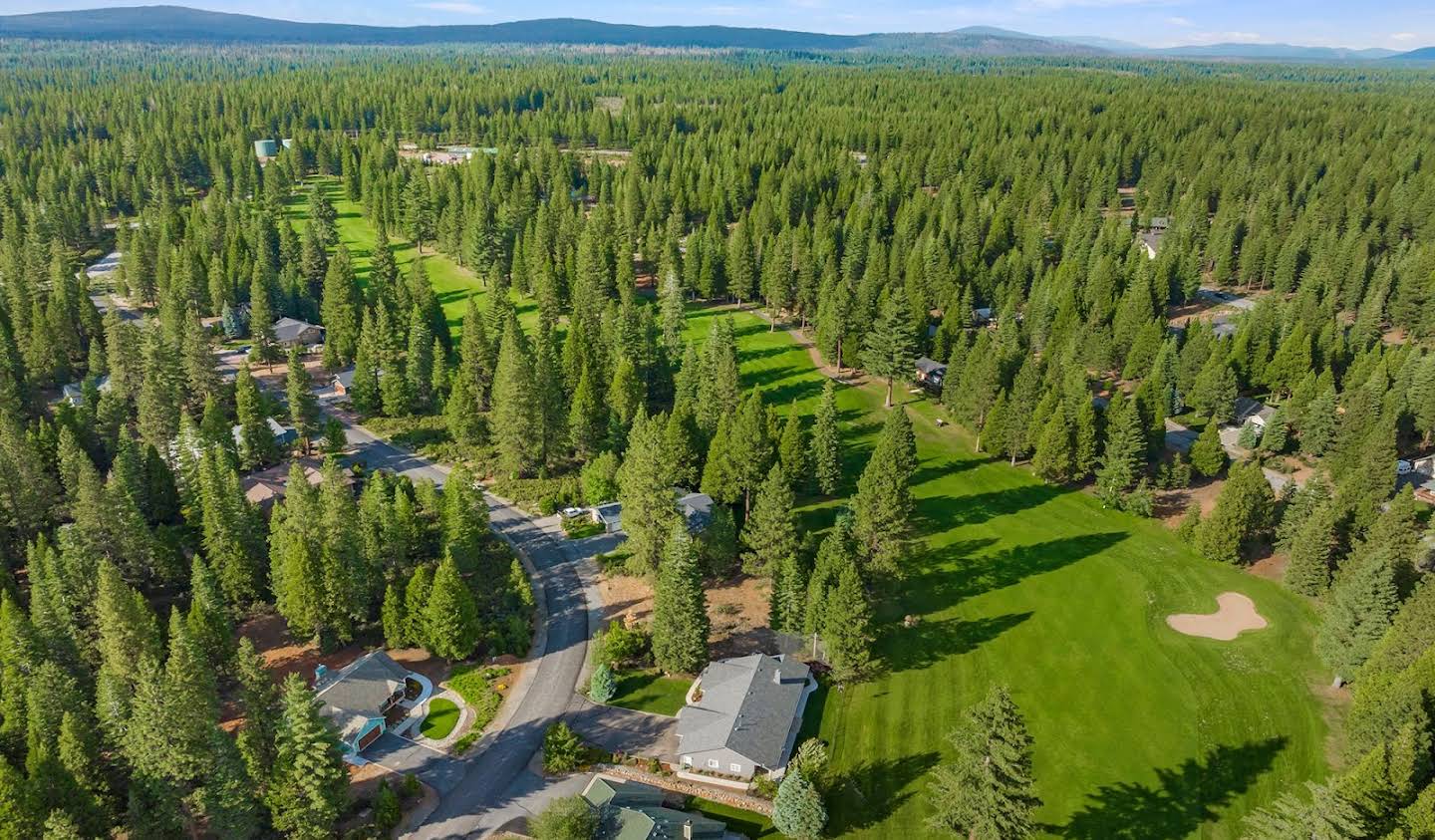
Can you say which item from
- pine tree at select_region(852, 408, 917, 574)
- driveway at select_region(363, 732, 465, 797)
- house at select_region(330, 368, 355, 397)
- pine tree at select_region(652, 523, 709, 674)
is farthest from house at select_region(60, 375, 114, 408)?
pine tree at select_region(852, 408, 917, 574)

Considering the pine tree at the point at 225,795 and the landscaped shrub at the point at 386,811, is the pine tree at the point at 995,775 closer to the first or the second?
the landscaped shrub at the point at 386,811

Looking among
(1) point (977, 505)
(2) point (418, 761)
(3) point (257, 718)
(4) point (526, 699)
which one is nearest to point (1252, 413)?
(1) point (977, 505)

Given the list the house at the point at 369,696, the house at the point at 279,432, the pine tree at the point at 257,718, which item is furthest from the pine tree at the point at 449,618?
the house at the point at 279,432

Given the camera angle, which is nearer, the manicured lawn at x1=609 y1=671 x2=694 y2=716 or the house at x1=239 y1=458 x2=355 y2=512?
the manicured lawn at x1=609 y1=671 x2=694 y2=716

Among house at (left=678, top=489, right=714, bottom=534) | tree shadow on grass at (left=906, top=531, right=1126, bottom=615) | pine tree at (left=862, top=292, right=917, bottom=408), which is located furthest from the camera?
pine tree at (left=862, top=292, right=917, bottom=408)

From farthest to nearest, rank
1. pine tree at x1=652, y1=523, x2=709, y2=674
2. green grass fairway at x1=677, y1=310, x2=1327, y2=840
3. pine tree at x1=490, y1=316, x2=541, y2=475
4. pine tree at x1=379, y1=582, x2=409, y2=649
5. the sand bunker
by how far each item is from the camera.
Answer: pine tree at x1=490, y1=316, x2=541, y2=475, the sand bunker, pine tree at x1=379, y1=582, x2=409, y2=649, pine tree at x1=652, y1=523, x2=709, y2=674, green grass fairway at x1=677, y1=310, x2=1327, y2=840

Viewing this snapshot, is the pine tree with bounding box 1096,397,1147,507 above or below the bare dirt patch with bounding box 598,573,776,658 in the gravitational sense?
above

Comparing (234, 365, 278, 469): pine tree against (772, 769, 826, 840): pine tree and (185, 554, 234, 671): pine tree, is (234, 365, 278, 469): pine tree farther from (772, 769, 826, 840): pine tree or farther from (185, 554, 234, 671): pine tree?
(772, 769, 826, 840): pine tree

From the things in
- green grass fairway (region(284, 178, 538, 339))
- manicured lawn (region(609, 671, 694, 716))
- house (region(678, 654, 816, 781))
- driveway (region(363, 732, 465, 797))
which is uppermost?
green grass fairway (region(284, 178, 538, 339))
